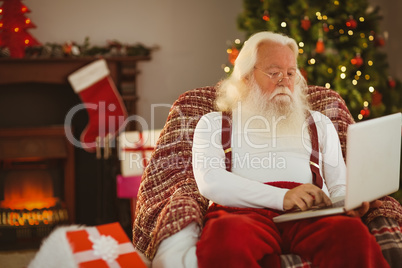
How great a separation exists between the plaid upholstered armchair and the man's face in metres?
0.29

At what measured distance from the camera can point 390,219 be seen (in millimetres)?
1669

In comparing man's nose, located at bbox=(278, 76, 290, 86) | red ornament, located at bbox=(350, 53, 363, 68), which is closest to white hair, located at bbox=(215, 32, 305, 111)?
man's nose, located at bbox=(278, 76, 290, 86)

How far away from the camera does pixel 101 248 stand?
1452mm

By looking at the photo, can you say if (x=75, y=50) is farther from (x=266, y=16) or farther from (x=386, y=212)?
(x=386, y=212)

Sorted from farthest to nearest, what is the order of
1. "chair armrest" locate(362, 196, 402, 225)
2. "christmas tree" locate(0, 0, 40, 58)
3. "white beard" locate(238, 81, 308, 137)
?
"christmas tree" locate(0, 0, 40, 58) → "white beard" locate(238, 81, 308, 137) → "chair armrest" locate(362, 196, 402, 225)

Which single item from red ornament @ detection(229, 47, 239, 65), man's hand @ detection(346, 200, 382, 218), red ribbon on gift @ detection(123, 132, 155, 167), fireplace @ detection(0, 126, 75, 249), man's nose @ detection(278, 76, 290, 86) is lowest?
fireplace @ detection(0, 126, 75, 249)

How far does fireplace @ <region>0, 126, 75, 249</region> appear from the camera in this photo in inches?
137

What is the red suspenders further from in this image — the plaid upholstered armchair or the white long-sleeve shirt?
the plaid upholstered armchair

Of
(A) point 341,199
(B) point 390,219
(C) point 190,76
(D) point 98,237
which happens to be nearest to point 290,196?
(A) point 341,199

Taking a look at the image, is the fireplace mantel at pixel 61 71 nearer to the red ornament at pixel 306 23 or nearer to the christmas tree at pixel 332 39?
the christmas tree at pixel 332 39

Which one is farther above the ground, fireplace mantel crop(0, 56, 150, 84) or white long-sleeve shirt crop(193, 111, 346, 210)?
fireplace mantel crop(0, 56, 150, 84)

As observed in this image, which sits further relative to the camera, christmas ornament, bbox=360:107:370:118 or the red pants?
christmas ornament, bbox=360:107:370:118

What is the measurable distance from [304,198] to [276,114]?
461 millimetres

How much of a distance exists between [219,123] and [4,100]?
238 cm
